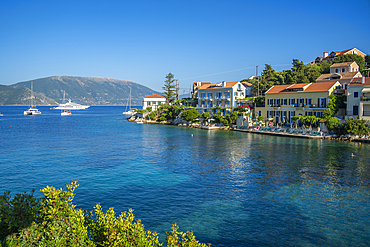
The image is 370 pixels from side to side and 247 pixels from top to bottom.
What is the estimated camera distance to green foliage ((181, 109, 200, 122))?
78.1 m

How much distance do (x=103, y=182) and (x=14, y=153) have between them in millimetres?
20693

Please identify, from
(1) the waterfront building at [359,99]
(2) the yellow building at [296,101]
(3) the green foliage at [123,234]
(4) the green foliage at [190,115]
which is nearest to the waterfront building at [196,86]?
(4) the green foliage at [190,115]

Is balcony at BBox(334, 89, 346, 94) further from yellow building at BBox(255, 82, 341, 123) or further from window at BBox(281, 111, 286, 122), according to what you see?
window at BBox(281, 111, 286, 122)

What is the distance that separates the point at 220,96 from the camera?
7788cm

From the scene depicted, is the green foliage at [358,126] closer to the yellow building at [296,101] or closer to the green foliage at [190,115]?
the yellow building at [296,101]

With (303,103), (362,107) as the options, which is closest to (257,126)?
(303,103)

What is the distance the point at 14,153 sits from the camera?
36125 mm

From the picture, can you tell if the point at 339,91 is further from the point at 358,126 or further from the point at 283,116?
the point at 283,116

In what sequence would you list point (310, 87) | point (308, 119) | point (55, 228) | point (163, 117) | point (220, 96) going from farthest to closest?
point (163, 117)
point (220, 96)
point (310, 87)
point (308, 119)
point (55, 228)

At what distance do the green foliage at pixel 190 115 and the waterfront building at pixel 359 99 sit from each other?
3971 centimetres

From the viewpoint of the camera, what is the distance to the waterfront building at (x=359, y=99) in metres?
46.8

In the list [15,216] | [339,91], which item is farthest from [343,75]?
[15,216]

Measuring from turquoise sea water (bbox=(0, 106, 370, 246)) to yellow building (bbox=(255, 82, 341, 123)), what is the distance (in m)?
15.6

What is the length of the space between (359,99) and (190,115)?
42.8 m
